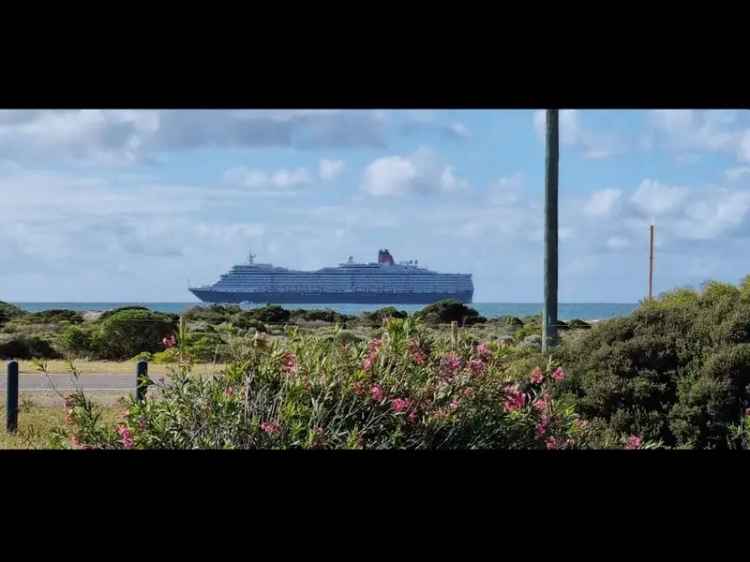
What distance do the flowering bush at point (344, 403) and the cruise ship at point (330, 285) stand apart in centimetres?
2965

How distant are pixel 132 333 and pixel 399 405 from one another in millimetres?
10091

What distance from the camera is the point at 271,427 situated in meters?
4.84

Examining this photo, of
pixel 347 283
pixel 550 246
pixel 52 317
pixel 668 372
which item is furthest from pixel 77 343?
pixel 347 283

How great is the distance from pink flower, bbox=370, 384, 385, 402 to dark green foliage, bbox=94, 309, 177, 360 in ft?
28.7

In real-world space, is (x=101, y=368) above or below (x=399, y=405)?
below

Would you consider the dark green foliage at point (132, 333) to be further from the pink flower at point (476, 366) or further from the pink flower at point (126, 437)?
the pink flower at point (476, 366)

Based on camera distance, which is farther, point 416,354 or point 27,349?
point 27,349

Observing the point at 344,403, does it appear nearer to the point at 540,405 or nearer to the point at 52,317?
the point at 540,405

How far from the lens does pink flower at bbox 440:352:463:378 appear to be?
17.4 feet

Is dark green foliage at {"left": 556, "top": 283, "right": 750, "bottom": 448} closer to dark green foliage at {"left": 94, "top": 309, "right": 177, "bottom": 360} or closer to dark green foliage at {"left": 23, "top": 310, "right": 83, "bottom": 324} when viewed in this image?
dark green foliage at {"left": 94, "top": 309, "right": 177, "bottom": 360}
